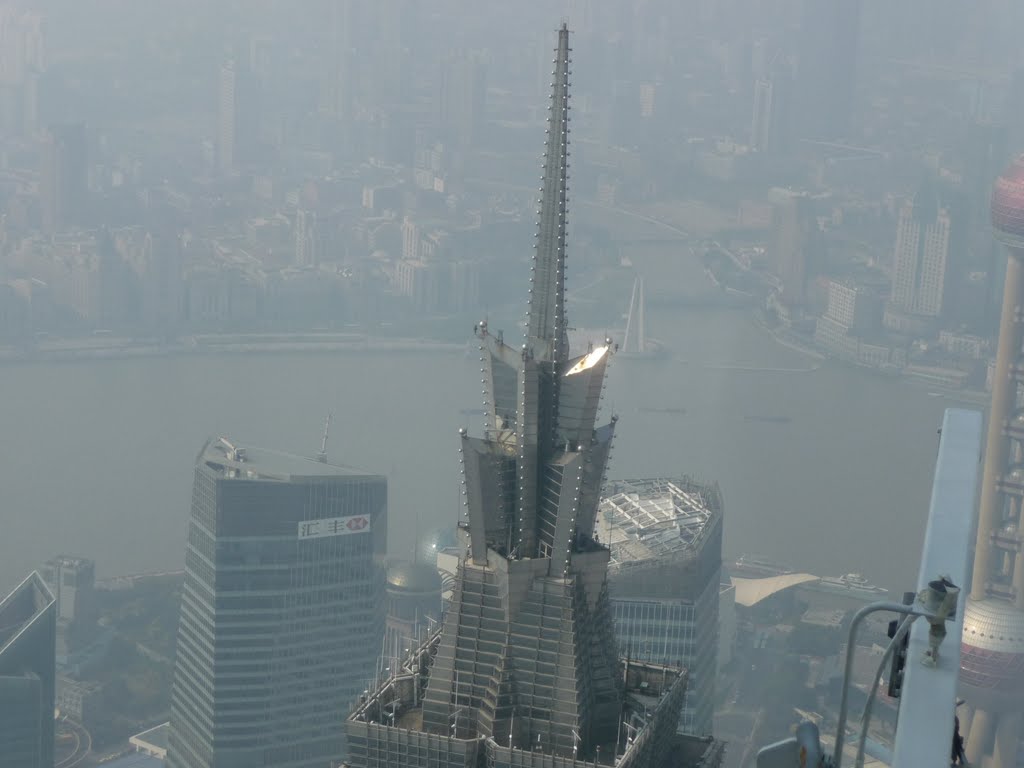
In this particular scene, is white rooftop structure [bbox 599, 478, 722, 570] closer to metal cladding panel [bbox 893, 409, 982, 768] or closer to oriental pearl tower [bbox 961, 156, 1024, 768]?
oriental pearl tower [bbox 961, 156, 1024, 768]

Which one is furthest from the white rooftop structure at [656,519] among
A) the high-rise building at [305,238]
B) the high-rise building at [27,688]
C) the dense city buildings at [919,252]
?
the high-rise building at [305,238]

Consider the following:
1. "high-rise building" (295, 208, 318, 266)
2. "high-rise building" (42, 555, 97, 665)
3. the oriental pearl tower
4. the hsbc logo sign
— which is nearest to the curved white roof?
the oriental pearl tower

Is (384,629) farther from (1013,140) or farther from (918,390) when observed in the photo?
(1013,140)

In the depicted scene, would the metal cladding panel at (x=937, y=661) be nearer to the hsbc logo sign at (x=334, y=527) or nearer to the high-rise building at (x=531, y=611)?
the high-rise building at (x=531, y=611)

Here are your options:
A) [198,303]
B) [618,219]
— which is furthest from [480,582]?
[198,303]

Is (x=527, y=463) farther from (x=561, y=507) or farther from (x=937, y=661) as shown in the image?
(x=937, y=661)

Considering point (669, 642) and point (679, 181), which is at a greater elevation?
point (679, 181)
